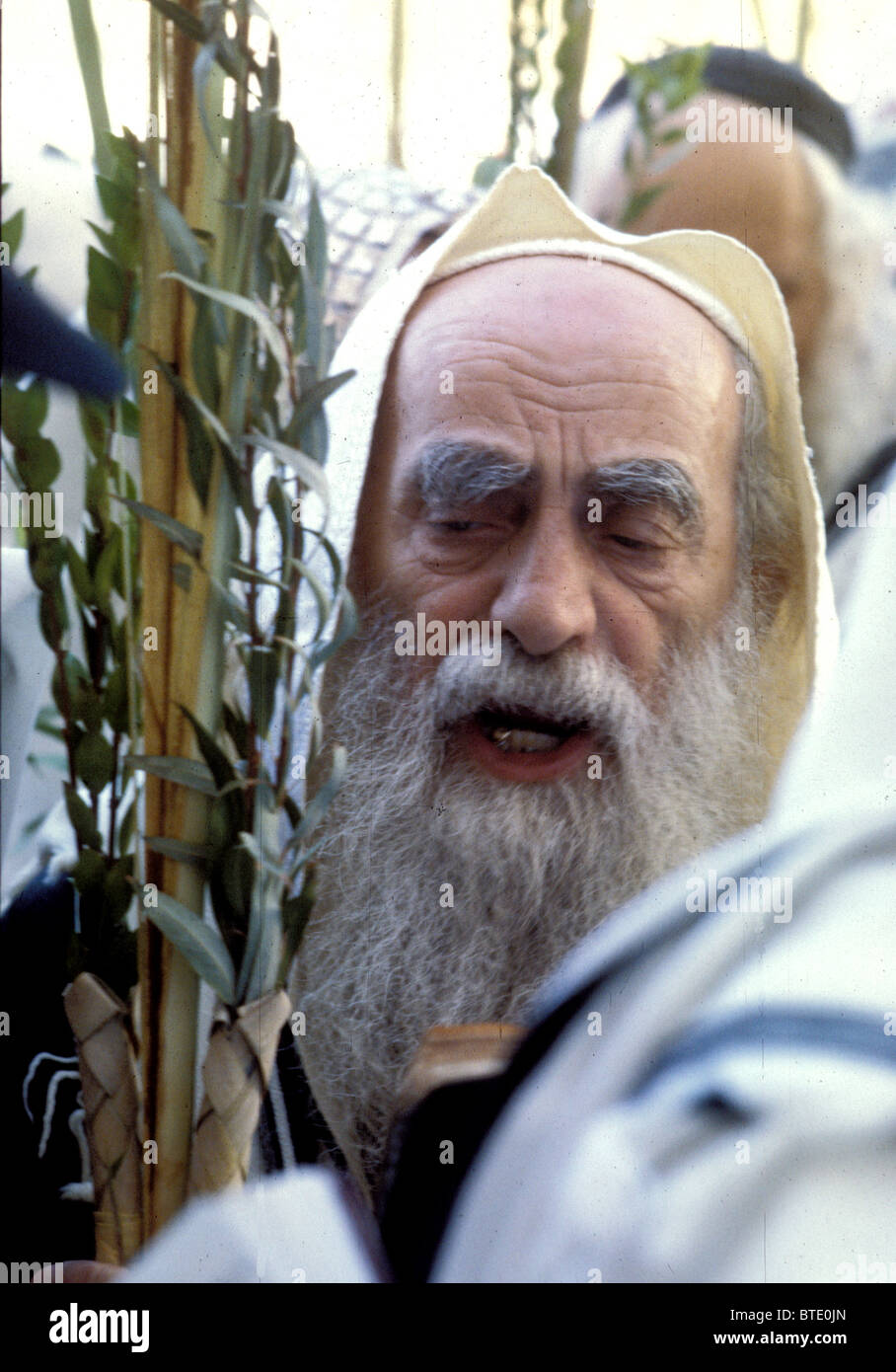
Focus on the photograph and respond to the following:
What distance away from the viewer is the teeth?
5.69ft

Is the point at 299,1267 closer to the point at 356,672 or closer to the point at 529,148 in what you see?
the point at 356,672

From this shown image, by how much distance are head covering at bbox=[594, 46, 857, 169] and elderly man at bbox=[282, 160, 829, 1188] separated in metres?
0.18

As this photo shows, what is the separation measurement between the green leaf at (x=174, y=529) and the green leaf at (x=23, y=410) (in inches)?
6.3

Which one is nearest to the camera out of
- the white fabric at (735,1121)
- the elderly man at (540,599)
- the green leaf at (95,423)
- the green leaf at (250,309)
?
the white fabric at (735,1121)

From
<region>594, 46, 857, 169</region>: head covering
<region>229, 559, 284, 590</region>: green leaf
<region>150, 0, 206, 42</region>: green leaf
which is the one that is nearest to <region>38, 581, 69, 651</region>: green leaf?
<region>229, 559, 284, 590</region>: green leaf

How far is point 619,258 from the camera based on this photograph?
5.69ft

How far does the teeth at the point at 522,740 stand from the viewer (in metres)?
1.73

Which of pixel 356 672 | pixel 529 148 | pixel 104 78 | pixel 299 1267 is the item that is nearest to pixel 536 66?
pixel 529 148

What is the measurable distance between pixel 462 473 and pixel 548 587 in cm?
18

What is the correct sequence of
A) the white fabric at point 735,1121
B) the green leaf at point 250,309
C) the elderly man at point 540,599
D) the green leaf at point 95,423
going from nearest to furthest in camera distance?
the white fabric at point 735,1121 → the green leaf at point 250,309 → the green leaf at point 95,423 → the elderly man at point 540,599

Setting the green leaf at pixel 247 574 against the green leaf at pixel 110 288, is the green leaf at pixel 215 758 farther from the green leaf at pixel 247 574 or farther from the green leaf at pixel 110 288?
the green leaf at pixel 110 288

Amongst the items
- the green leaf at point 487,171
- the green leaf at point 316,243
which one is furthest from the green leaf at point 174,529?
the green leaf at point 487,171

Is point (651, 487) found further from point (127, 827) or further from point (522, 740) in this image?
point (127, 827)
